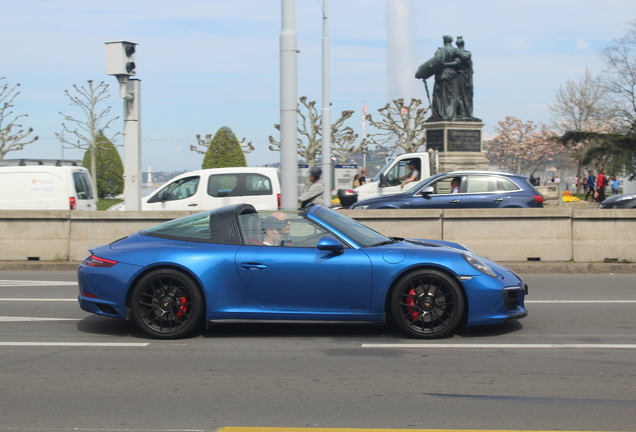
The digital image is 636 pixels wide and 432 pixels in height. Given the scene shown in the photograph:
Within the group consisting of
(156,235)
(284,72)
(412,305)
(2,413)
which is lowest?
(2,413)

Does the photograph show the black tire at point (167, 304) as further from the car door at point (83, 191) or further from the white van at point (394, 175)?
the white van at point (394, 175)

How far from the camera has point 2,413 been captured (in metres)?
4.40

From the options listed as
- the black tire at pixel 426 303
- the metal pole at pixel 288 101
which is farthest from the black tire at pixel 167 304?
the metal pole at pixel 288 101

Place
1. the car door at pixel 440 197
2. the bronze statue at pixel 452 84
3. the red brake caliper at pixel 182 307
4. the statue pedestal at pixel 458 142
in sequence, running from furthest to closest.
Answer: the bronze statue at pixel 452 84 < the statue pedestal at pixel 458 142 < the car door at pixel 440 197 < the red brake caliper at pixel 182 307

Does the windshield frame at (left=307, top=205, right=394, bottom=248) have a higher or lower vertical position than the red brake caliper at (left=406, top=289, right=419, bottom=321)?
higher

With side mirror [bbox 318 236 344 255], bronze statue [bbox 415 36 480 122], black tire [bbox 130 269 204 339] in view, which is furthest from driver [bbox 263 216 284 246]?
bronze statue [bbox 415 36 480 122]

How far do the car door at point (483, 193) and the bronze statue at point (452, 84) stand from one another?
1306 centimetres

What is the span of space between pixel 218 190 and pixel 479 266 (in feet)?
31.3

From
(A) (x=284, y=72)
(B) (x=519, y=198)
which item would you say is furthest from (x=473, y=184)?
(A) (x=284, y=72)

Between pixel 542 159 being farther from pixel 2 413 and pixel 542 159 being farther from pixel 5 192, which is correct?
pixel 2 413

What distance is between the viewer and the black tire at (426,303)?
20.4 ft

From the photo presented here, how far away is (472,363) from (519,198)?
386 inches

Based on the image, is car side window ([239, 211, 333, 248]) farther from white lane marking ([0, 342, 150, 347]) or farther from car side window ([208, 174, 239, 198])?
car side window ([208, 174, 239, 198])

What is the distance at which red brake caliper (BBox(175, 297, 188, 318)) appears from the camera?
6281 millimetres
